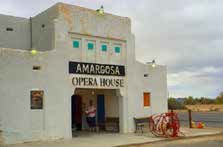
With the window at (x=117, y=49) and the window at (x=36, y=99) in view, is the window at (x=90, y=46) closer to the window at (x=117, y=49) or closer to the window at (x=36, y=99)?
the window at (x=117, y=49)

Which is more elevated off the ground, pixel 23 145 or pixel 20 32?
pixel 20 32

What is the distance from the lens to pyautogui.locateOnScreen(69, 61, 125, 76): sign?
59.6 feet

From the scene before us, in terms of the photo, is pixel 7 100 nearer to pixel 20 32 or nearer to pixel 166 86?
pixel 20 32

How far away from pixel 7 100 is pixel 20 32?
522cm

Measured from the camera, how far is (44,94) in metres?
16.9

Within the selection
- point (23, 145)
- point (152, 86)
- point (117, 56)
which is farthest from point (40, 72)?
point (152, 86)

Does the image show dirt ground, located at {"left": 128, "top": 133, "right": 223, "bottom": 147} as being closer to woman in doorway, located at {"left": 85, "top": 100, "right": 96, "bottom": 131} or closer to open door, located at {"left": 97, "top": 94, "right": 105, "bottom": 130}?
woman in doorway, located at {"left": 85, "top": 100, "right": 96, "bottom": 131}

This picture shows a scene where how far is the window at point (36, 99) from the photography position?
16578 millimetres

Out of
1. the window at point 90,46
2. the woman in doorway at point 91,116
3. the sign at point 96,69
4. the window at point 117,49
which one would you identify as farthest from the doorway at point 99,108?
the window at point 90,46

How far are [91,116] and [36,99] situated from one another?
4793 millimetres

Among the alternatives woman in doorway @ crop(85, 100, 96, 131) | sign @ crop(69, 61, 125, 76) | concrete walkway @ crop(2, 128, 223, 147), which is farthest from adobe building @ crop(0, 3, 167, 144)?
woman in doorway @ crop(85, 100, 96, 131)

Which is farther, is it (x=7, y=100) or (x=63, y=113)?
(x=63, y=113)

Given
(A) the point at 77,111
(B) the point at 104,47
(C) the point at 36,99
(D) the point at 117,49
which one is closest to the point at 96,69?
(B) the point at 104,47

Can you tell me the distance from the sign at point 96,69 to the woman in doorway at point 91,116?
242 cm
